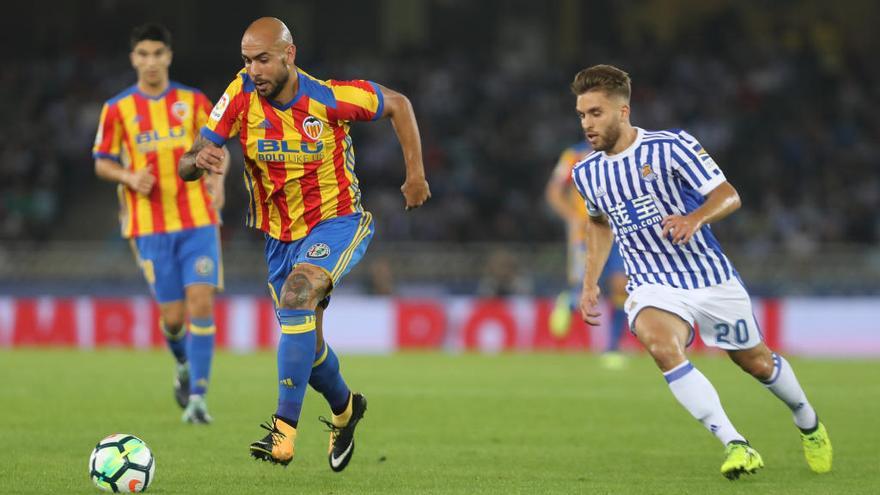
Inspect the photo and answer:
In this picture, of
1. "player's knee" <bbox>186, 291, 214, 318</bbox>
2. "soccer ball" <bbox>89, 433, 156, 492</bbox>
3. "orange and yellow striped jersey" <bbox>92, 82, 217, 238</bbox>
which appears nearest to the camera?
"soccer ball" <bbox>89, 433, 156, 492</bbox>

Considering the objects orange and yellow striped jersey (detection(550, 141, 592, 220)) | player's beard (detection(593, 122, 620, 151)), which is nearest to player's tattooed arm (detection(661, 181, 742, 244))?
player's beard (detection(593, 122, 620, 151))

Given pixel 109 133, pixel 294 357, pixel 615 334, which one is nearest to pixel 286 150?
pixel 294 357

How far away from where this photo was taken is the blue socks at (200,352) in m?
→ 8.45

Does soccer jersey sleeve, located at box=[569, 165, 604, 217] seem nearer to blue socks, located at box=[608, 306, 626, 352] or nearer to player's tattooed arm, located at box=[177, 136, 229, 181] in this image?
player's tattooed arm, located at box=[177, 136, 229, 181]

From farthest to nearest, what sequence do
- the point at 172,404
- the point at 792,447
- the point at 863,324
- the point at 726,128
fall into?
the point at 726,128
the point at 863,324
the point at 172,404
the point at 792,447

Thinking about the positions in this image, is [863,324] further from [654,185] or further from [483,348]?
[654,185]

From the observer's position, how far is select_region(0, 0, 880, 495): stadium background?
7145 mm

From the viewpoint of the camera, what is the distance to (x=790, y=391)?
6383 mm

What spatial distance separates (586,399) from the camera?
33.6ft

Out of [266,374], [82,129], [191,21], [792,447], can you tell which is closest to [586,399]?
[792,447]

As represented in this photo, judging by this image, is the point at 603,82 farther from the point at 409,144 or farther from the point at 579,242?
the point at 579,242

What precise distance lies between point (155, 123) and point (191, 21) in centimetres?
1811

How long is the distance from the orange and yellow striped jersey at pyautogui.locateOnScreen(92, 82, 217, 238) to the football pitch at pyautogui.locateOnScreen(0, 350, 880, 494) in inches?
52.5

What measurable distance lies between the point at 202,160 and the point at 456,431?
280 cm
